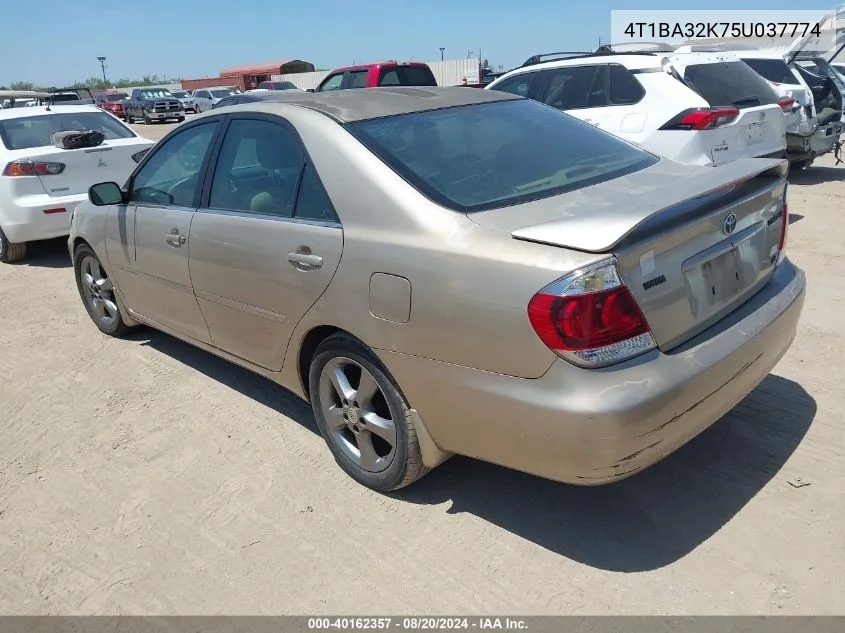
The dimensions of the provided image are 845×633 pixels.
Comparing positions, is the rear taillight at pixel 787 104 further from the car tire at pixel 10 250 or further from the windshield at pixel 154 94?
the windshield at pixel 154 94

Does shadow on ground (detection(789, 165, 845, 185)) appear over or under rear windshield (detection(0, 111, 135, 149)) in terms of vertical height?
under

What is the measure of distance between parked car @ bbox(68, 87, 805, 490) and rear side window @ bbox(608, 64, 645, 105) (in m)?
3.93

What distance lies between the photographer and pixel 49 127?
320 inches

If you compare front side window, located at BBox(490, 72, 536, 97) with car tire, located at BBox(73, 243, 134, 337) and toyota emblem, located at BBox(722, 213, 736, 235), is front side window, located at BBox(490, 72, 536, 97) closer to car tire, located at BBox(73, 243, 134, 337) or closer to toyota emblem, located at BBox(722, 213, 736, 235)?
car tire, located at BBox(73, 243, 134, 337)

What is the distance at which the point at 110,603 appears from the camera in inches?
105

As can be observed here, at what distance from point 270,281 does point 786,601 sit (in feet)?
7.95

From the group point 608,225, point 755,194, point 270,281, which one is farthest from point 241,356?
point 755,194

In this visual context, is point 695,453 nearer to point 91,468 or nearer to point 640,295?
point 640,295

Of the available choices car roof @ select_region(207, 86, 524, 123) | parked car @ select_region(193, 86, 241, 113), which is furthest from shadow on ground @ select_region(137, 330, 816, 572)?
parked car @ select_region(193, 86, 241, 113)

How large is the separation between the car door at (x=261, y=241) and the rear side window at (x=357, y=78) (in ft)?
38.6

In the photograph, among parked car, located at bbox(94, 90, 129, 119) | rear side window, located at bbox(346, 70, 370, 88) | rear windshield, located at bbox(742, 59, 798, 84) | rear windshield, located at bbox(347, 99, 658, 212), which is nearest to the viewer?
rear windshield, located at bbox(347, 99, 658, 212)

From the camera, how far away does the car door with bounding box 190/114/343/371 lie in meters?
3.11

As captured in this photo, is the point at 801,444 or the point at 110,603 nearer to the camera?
the point at 110,603

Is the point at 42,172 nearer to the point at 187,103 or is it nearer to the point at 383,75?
the point at 383,75
